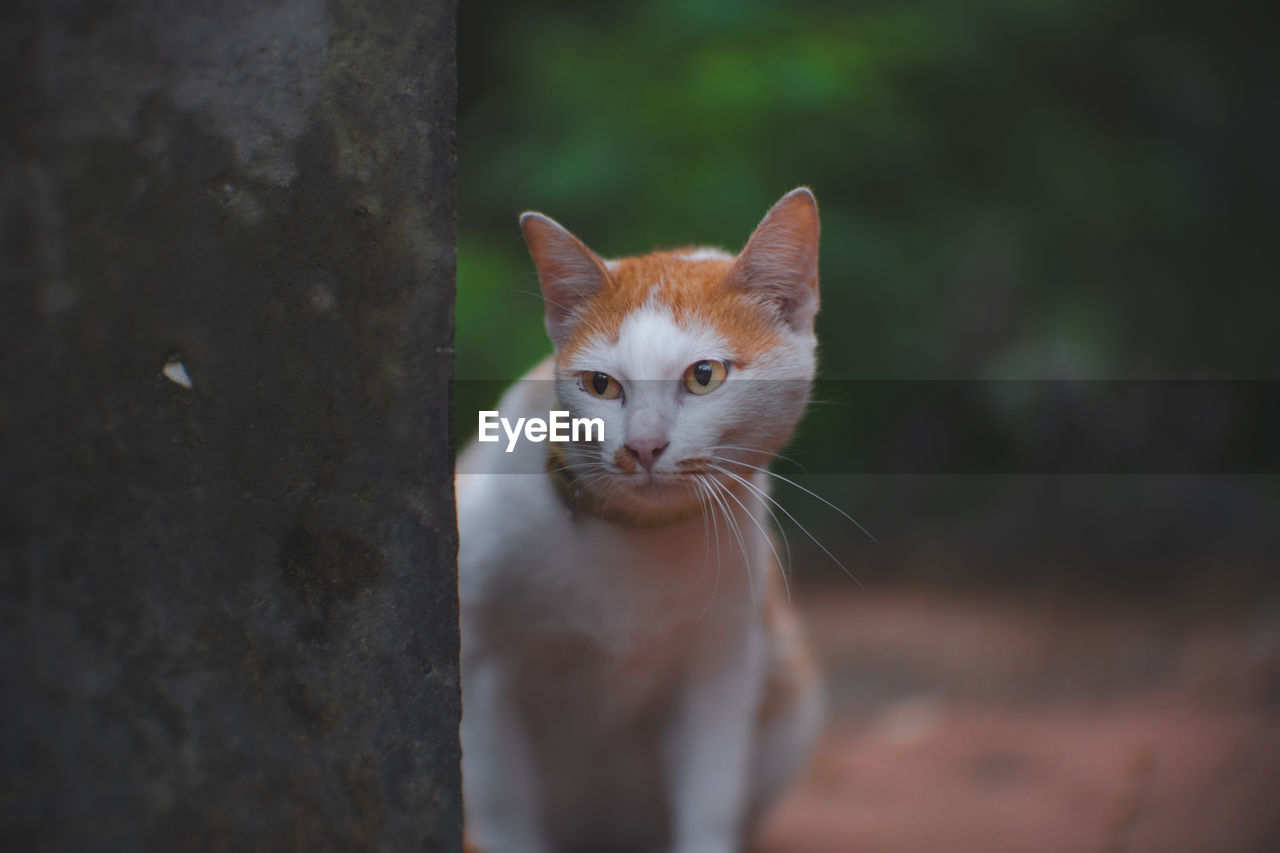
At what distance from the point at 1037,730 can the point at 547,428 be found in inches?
77.4

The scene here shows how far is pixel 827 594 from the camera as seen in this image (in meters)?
4.25

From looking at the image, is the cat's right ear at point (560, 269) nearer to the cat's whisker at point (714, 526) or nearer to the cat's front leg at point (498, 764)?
the cat's whisker at point (714, 526)

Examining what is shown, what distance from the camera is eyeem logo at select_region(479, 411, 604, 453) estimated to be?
1590mm

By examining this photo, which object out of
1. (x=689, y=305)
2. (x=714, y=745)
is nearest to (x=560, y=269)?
(x=689, y=305)

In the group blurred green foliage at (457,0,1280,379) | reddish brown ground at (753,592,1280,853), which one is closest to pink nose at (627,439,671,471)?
reddish brown ground at (753,592,1280,853)

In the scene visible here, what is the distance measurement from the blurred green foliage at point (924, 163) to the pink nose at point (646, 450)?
5.17ft

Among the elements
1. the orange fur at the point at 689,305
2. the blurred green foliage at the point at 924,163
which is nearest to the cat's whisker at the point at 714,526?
the orange fur at the point at 689,305

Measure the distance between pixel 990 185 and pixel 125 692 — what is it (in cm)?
352

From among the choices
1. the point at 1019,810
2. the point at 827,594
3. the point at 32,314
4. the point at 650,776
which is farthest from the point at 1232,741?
the point at 32,314

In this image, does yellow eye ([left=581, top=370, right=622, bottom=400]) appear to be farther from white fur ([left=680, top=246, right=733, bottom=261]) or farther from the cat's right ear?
white fur ([left=680, top=246, right=733, bottom=261])

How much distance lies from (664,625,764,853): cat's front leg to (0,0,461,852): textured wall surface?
2.08ft

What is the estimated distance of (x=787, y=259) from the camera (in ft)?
5.52

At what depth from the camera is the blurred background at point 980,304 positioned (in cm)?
311

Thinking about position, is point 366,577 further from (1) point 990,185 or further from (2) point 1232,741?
(1) point 990,185
